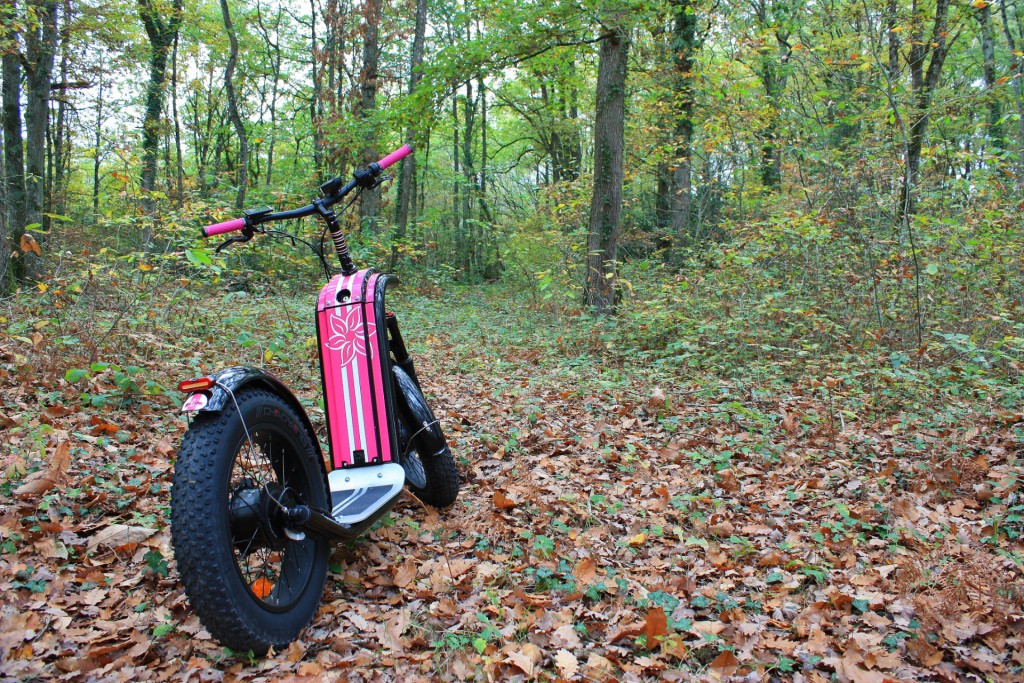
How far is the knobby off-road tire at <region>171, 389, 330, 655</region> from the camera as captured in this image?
5.78 ft

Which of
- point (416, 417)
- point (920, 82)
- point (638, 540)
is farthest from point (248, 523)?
point (920, 82)

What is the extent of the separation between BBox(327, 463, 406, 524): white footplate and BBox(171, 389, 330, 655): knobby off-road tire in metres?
0.15

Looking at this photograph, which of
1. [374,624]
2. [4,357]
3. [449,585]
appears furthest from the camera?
[4,357]

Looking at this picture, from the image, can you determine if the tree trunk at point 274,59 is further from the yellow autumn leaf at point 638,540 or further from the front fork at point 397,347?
the yellow autumn leaf at point 638,540

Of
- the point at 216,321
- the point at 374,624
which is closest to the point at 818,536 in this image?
the point at 374,624

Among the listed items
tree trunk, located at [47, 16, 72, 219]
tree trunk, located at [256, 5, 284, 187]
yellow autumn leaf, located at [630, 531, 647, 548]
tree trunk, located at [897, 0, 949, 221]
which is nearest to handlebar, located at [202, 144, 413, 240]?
yellow autumn leaf, located at [630, 531, 647, 548]

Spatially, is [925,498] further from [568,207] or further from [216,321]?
[568,207]

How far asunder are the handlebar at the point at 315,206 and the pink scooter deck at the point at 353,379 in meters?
0.40

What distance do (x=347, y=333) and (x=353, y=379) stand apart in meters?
0.21

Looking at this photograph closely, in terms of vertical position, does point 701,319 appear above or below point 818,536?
above

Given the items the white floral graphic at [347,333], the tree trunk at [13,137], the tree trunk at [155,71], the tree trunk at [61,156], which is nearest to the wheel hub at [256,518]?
the white floral graphic at [347,333]

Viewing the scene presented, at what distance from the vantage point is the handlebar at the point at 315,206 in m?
2.59

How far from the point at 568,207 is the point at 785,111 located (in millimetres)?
3568

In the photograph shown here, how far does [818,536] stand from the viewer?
300 cm
